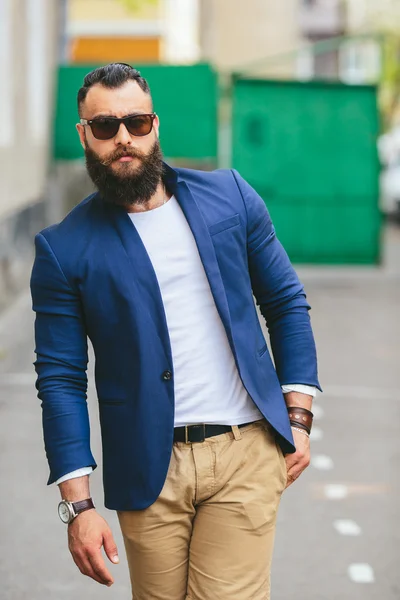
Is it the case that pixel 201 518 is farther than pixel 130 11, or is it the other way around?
pixel 130 11

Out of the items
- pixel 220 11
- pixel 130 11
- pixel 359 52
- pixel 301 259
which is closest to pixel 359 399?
pixel 301 259

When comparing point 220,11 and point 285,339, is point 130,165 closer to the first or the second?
point 285,339

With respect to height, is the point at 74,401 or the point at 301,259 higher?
the point at 74,401

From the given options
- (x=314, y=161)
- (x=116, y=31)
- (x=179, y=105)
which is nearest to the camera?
(x=314, y=161)

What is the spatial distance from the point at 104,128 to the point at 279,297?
26.0 inches

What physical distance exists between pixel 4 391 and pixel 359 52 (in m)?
59.1

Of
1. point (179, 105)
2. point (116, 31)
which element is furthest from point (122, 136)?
point (116, 31)

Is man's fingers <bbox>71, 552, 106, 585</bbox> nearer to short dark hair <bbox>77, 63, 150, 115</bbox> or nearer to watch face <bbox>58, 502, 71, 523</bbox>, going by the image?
→ watch face <bbox>58, 502, 71, 523</bbox>

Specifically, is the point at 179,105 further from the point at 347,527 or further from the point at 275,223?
the point at 347,527

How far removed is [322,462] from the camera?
6598mm

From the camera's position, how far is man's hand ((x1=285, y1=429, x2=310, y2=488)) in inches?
124

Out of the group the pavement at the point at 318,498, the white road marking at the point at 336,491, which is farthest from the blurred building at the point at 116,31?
the white road marking at the point at 336,491

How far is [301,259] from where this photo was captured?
16172 millimetres

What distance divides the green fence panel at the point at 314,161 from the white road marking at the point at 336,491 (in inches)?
393
